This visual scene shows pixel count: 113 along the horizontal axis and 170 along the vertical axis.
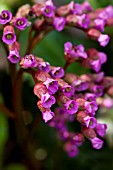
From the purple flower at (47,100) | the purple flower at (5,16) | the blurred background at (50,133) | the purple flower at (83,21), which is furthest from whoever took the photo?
the blurred background at (50,133)

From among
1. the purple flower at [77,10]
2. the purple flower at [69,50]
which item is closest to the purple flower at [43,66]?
the purple flower at [69,50]

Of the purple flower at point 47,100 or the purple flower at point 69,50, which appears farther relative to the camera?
the purple flower at point 69,50

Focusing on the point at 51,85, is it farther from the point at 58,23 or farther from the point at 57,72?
the point at 58,23

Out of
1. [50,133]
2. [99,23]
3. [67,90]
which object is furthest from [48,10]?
[50,133]

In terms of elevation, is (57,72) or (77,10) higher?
(77,10)

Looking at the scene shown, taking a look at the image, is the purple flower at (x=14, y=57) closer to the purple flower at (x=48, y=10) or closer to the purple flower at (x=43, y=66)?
the purple flower at (x=43, y=66)

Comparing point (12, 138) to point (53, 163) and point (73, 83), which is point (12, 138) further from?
point (73, 83)
